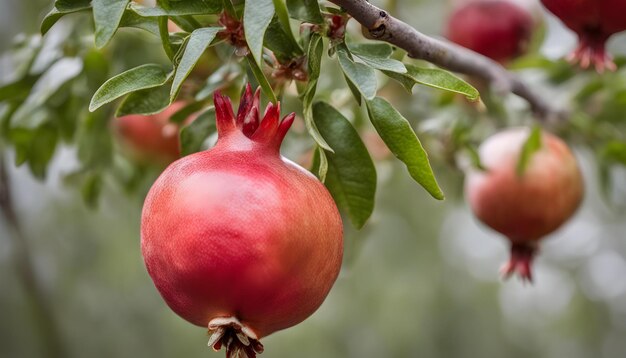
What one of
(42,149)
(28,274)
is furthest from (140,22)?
(28,274)

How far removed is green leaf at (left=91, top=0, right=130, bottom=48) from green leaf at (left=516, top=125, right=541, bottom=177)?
1099 mm

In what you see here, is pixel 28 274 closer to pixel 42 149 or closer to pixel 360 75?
pixel 42 149

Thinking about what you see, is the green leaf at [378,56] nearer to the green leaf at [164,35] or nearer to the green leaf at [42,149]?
the green leaf at [164,35]

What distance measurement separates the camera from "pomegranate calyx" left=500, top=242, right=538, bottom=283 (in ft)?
6.28

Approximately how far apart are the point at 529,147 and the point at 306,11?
0.91 metres

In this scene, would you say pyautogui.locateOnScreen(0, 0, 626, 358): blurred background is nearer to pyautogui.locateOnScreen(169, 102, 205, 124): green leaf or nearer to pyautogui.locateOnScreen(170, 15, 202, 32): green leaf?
pyautogui.locateOnScreen(169, 102, 205, 124): green leaf

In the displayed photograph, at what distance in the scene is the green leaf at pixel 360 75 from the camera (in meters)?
1.07

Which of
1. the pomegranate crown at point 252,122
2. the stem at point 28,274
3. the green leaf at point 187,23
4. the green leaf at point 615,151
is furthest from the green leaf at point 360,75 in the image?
the stem at point 28,274

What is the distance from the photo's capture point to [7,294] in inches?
192

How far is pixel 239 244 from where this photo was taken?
0.90 meters

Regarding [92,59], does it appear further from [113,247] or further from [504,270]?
[113,247]

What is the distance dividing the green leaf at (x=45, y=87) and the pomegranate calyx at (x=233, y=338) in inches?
34.8

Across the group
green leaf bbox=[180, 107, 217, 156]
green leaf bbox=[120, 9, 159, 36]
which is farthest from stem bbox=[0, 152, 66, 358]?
green leaf bbox=[120, 9, 159, 36]

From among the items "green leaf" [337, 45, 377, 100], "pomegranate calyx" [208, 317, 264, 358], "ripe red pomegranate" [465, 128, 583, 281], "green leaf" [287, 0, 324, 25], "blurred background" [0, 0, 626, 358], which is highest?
"green leaf" [287, 0, 324, 25]
